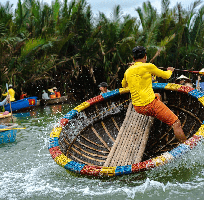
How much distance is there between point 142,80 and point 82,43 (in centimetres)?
1127

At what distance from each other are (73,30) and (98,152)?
34.4 ft

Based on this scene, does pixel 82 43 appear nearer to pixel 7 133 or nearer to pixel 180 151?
pixel 7 133

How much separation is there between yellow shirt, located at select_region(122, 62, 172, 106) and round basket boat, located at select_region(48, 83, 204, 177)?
0.77 m

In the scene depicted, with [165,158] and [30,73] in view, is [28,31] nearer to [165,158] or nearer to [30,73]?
[30,73]

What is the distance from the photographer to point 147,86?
3533mm

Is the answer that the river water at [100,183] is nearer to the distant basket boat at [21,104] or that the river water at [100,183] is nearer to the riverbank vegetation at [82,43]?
the distant basket boat at [21,104]

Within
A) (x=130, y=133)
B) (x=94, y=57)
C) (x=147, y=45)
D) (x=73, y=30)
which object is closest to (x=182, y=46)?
(x=147, y=45)

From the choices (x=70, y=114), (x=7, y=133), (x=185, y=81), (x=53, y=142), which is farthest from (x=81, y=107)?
(x=185, y=81)

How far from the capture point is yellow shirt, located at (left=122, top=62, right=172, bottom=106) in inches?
136

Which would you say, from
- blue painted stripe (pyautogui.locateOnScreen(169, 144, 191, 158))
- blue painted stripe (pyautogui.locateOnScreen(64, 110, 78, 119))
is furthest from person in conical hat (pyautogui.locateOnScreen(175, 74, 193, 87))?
blue painted stripe (pyautogui.locateOnScreen(169, 144, 191, 158))

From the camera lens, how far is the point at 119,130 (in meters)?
4.75

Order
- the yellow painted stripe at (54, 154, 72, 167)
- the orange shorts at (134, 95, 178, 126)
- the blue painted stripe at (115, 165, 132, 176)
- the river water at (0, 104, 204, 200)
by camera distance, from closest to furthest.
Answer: the blue painted stripe at (115, 165, 132, 176), the yellow painted stripe at (54, 154, 72, 167), the river water at (0, 104, 204, 200), the orange shorts at (134, 95, 178, 126)

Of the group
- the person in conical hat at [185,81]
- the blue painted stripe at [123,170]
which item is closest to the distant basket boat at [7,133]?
the blue painted stripe at [123,170]

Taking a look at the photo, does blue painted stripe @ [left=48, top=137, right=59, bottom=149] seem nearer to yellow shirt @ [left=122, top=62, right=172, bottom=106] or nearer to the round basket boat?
the round basket boat
